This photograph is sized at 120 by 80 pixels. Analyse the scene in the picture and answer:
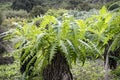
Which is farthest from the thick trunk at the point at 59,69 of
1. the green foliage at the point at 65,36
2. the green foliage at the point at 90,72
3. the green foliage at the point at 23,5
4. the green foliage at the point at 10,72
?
the green foliage at the point at 23,5

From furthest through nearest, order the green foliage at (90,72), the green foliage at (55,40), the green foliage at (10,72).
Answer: the green foliage at (10,72)
the green foliage at (90,72)
the green foliage at (55,40)

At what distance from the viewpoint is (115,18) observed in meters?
2.96

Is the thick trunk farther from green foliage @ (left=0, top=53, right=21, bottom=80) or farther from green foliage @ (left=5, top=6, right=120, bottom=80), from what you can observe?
green foliage @ (left=0, top=53, right=21, bottom=80)

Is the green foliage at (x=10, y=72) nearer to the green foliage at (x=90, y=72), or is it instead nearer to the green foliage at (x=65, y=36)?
the green foliage at (x=90, y=72)

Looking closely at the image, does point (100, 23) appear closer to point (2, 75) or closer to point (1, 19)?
point (2, 75)

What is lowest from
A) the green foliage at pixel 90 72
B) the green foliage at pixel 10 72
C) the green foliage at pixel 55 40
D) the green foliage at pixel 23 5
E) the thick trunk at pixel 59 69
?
the green foliage at pixel 23 5

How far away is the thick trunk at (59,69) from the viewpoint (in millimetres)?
3045

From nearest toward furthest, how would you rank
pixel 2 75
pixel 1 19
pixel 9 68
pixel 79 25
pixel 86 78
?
1. pixel 79 25
2. pixel 86 78
3. pixel 2 75
4. pixel 9 68
5. pixel 1 19

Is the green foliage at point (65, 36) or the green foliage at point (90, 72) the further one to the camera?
the green foliage at point (90, 72)

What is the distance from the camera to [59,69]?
10.0 feet

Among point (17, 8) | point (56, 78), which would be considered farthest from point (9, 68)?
point (17, 8)

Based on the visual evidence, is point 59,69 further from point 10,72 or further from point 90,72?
point 10,72

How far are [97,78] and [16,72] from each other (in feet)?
9.36

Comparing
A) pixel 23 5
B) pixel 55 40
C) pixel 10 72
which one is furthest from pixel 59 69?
pixel 23 5
